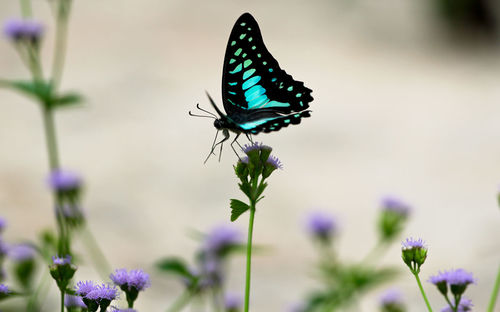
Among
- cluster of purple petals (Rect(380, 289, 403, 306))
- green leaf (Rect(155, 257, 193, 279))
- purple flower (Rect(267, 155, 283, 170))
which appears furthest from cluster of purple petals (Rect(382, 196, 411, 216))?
purple flower (Rect(267, 155, 283, 170))

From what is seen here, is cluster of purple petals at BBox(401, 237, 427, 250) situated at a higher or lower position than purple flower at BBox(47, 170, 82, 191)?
lower

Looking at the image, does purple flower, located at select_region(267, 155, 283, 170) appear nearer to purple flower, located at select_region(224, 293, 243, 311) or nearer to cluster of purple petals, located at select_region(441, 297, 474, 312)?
cluster of purple petals, located at select_region(441, 297, 474, 312)

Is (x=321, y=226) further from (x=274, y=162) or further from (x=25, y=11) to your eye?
(x=25, y=11)

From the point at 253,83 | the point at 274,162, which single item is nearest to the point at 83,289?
the point at 274,162

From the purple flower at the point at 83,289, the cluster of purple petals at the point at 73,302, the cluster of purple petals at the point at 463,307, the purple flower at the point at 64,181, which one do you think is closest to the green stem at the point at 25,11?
the purple flower at the point at 64,181

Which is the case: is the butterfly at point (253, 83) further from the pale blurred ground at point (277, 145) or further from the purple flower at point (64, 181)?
the pale blurred ground at point (277, 145)

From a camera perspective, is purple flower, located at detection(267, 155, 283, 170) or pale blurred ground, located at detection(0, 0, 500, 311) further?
pale blurred ground, located at detection(0, 0, 500, 311)
